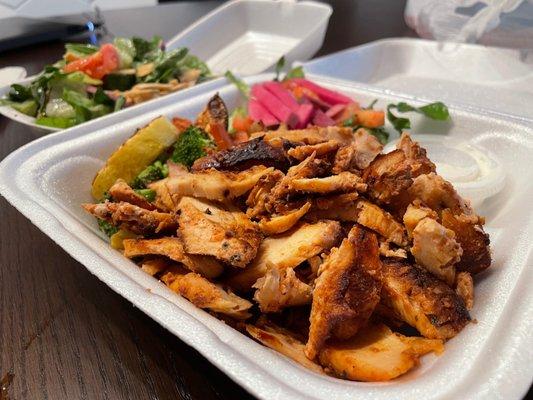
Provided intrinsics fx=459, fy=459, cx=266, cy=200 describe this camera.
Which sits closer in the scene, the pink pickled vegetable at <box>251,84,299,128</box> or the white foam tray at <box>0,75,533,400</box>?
the white foam tray at <box>0,75,533,400</box>

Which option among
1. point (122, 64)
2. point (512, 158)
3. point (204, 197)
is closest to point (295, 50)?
point (122, 64)

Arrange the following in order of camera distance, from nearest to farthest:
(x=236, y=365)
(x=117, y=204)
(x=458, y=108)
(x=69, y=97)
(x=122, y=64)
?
(x=236, y=365) → (x=117, y=204) → (x=458, y=108) → (x=69, y=97) → (x=122, y=64)

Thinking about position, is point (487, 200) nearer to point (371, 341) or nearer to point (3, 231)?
point (371, 341)

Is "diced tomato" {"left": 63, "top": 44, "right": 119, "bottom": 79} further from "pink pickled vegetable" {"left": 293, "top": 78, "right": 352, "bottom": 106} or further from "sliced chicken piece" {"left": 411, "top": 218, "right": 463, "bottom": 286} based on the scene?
"sliced chicken piece" {"left": 411, "top": 218, "right": 463, "bottom": 286}

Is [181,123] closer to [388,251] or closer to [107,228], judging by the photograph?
[107,228]

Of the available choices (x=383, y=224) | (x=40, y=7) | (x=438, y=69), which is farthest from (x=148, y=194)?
(x=40, y=7)

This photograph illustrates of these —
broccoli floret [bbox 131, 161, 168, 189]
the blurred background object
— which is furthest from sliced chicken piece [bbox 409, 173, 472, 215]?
the blurred background object
